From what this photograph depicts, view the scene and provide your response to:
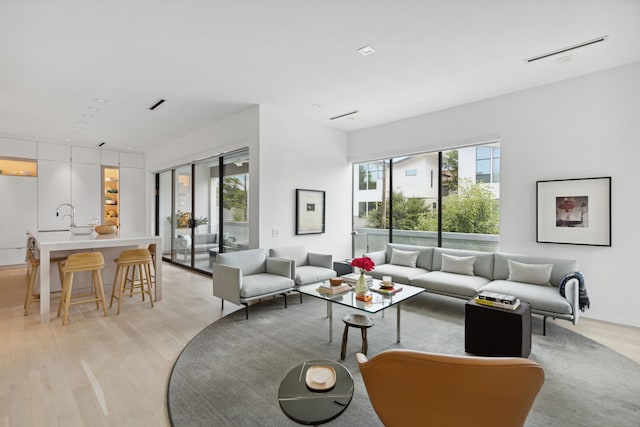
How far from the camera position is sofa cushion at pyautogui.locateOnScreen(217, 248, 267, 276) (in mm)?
4293

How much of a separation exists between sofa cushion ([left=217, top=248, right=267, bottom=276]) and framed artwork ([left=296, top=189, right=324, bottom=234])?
1.06 metres

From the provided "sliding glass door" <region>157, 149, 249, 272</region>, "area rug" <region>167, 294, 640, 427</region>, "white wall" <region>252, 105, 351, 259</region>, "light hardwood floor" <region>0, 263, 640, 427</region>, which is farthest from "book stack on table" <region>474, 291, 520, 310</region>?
"sliding glass door" <region>157, 149, 249, 272</region>

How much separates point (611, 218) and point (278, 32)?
4.37m

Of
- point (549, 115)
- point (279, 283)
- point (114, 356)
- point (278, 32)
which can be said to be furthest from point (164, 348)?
point (549, 115)

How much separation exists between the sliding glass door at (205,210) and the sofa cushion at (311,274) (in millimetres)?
1307

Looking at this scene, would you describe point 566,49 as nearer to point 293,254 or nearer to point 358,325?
point 358,325

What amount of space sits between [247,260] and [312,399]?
10.3 ft

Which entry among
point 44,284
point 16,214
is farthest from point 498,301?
point 16,214

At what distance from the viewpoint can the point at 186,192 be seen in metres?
7.16

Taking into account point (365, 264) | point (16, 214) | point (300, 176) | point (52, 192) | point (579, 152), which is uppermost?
point (579, 152)

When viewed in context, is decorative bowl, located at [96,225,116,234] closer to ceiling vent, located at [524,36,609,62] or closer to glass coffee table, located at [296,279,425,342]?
glass coffee table, located at [296,279,425,342]

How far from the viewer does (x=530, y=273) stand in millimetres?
3965

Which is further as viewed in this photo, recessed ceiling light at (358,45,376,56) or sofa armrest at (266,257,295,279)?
sofa armrest at (266,257,295,279)

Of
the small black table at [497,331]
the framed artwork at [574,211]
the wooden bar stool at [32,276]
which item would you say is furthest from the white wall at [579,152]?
the wooden bar stool at [32,276]
